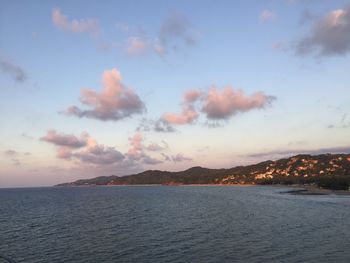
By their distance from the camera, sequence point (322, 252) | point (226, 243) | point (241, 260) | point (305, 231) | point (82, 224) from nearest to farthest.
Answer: point (241, 260)
point (322, 252)
point (226, 243)
point (305, 231)
point (82, 224)

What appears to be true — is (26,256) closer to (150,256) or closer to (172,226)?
(150,256)

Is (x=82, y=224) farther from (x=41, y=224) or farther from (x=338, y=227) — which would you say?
(x=338, y=227)

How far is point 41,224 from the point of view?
3179 inches

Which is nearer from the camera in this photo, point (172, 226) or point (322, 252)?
point (322, 252)

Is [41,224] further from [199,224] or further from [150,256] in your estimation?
[150,256]

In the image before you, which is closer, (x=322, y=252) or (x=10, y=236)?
(x=322, y=252)

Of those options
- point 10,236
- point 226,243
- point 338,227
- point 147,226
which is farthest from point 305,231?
point 10,236

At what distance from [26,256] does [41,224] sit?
3496 cm

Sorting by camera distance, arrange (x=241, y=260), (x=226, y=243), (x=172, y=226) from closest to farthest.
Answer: (x=241, y=260)
(x=226, y=243)
(x=172, y=226)

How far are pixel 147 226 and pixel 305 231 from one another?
28.4 m

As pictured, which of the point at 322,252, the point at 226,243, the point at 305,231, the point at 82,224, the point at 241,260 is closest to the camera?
the point at 241,260

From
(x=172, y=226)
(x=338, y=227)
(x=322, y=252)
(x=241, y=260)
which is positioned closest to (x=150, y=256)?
(x=241, y=260)

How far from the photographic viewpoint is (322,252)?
44.7m

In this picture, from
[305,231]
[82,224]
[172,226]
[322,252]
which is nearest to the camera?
[322,252]
